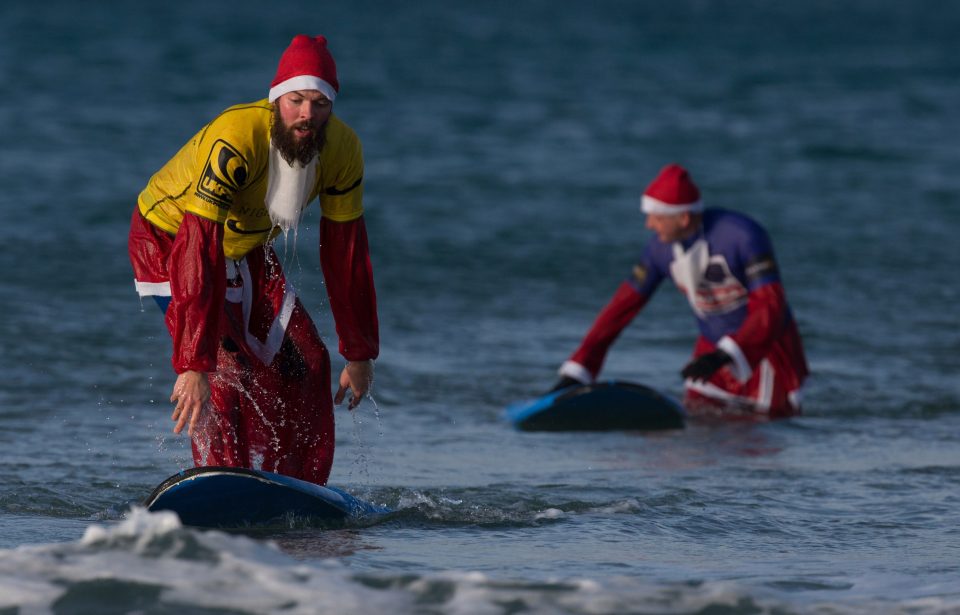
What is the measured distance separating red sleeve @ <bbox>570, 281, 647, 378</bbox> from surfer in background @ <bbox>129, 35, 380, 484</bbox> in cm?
375

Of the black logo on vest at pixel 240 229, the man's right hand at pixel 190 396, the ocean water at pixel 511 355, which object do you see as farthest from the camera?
the black logo on vest at pixel 240 229

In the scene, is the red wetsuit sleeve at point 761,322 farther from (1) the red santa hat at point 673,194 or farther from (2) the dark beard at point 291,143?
(2) the dark beard at point 291,143

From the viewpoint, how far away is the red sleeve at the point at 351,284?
631cm

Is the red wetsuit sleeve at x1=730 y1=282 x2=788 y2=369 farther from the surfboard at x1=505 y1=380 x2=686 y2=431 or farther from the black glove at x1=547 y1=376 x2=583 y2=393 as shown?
the black glove at x1=547 y1=376 x2=583 y2=393

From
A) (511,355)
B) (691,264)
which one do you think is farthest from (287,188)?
(511,355)

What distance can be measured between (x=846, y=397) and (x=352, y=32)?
3703 cm

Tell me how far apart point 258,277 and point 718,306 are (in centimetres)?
416

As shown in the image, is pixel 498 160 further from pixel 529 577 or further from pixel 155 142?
pixel 529 577

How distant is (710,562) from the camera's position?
6.05m

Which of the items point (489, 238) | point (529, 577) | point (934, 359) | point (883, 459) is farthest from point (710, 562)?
point (489, 238)

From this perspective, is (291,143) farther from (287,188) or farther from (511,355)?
(511,355)

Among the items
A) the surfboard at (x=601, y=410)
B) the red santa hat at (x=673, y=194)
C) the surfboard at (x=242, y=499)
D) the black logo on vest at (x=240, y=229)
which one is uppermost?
the red santa hat at (x=673, y=194)

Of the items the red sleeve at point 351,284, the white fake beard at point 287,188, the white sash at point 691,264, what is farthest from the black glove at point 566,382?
the white fake beard at point 287,188

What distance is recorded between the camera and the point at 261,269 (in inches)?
255
